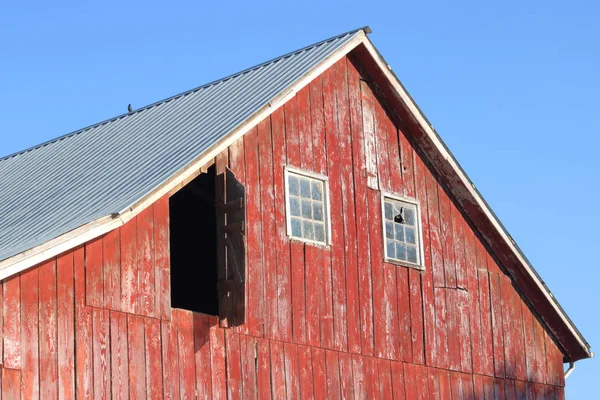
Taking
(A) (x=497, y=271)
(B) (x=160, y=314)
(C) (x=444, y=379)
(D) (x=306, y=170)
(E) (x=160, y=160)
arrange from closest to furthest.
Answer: (B) (x=160, y=314) < (E) (x=160, y=160) < (D) (x=306, y=170) < (C) (x=444, y=379) < (A) (x=497, y=271)

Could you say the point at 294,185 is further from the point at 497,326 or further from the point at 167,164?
the point at 497,326

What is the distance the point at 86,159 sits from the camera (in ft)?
75.5

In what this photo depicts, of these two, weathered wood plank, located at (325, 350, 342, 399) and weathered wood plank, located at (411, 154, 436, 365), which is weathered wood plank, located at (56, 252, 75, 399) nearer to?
weathered wood plank, located at (325, 350, 342, 399)

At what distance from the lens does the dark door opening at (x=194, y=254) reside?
2556 centimetres

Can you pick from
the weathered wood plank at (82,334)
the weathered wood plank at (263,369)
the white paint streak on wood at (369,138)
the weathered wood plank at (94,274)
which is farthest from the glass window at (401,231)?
the weathered wood plank at (82,334)

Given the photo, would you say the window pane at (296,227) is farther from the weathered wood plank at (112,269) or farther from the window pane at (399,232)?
the weathered wood plank at (112,269)

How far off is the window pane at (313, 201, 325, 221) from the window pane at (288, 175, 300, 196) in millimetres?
421

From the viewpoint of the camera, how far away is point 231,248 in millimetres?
A: 20359

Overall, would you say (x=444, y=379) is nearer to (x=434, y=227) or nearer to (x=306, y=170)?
(x=434, y=227)

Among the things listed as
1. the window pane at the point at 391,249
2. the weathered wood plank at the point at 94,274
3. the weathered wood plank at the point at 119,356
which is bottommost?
the weathered wood plank at the point at 119,356

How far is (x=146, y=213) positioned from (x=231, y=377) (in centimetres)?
274

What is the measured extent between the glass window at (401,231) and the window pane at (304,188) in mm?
1804

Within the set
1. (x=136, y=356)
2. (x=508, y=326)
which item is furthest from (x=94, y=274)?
(x=508, y=326)

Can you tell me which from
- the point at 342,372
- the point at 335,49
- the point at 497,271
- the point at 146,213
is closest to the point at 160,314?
the point at 146,213
